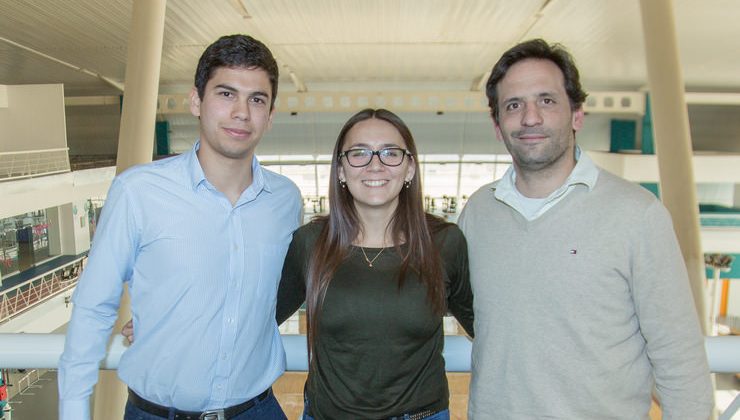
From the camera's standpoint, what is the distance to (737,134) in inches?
827

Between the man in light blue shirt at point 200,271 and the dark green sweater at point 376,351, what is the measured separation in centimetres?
22

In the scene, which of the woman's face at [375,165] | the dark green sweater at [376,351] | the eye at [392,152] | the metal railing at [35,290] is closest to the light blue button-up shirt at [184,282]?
the dark green sweater at [376,351]

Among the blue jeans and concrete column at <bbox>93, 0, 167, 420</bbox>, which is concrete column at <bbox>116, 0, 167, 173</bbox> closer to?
concrete column at <bbox>93, 0, 167, 420</bbox>

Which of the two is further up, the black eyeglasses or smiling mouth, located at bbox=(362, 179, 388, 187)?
the black eyeglasses

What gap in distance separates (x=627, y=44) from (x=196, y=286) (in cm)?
1435

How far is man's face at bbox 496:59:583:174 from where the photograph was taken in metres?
1.60

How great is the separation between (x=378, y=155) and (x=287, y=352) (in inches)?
25.6

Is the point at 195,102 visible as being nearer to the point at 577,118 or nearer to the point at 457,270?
the point at 457,270

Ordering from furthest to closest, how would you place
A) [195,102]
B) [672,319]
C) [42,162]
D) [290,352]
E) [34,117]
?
[34,117] < [42,162] < [195,102] < [290,352] < [672,319]

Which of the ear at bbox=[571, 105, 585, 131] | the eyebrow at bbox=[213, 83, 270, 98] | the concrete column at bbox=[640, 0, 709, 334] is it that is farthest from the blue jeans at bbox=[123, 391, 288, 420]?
the concrete column at bbox=[640, 0, 709, 334]

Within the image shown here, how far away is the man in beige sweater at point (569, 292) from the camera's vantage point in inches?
55.5

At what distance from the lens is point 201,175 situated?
1.65m

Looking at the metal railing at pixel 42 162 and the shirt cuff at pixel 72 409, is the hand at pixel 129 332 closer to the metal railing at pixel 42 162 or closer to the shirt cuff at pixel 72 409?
the shirt cuff at pixel 72 409

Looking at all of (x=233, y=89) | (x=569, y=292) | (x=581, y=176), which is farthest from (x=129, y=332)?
(x=581, y=176)
